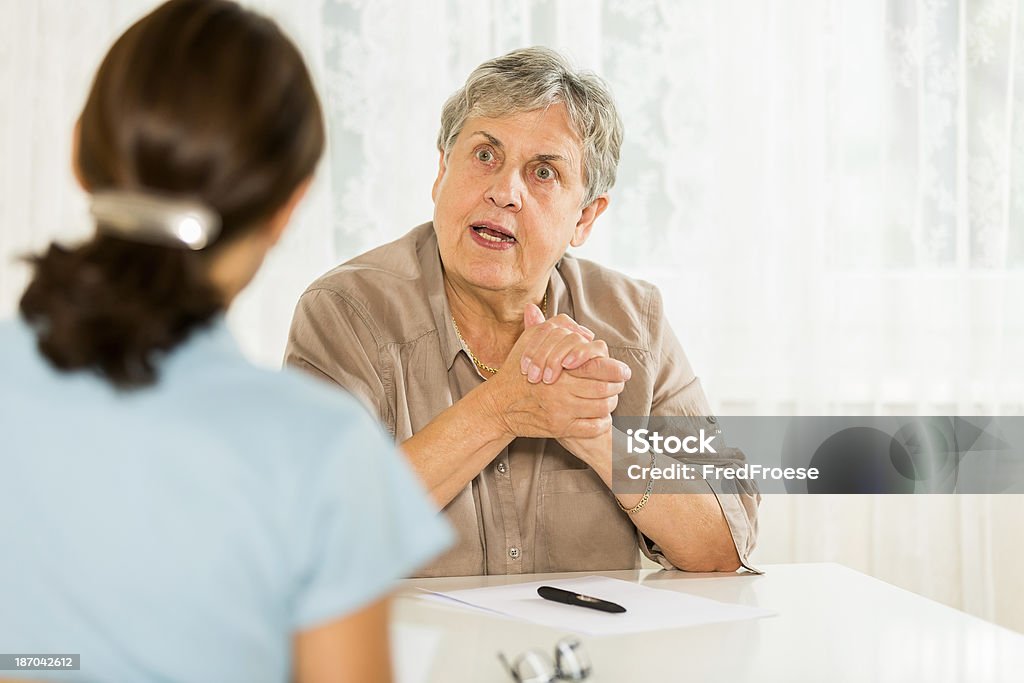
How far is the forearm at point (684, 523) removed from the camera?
5.37ft

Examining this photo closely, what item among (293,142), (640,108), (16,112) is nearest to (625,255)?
(640,108)

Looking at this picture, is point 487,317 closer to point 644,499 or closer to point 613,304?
point 613,304

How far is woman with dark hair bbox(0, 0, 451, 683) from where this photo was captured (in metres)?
0.67

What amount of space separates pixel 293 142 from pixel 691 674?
676 millimetres

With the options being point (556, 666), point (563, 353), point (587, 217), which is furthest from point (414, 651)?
point (587, 217)

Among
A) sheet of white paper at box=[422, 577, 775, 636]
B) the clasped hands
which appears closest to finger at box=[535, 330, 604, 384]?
the clasped hands

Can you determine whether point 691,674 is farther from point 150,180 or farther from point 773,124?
point 773,124

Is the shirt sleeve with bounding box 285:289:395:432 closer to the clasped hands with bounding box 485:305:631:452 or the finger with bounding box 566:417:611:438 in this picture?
the clasped hands with bounding box 485:305:631:452

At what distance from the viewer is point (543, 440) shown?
1782 mm

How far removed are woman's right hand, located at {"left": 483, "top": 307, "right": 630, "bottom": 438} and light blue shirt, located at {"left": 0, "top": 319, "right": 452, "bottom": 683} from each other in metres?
0.91

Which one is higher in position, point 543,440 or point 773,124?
point 773,124

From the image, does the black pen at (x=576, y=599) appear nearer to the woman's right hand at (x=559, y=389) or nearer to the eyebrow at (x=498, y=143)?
the woman's right hand at (x=559, y=389)

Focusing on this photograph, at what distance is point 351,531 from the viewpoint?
69 cm

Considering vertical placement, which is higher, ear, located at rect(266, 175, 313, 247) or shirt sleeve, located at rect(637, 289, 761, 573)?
ear, located at rect(266, 175, 313, 247)
